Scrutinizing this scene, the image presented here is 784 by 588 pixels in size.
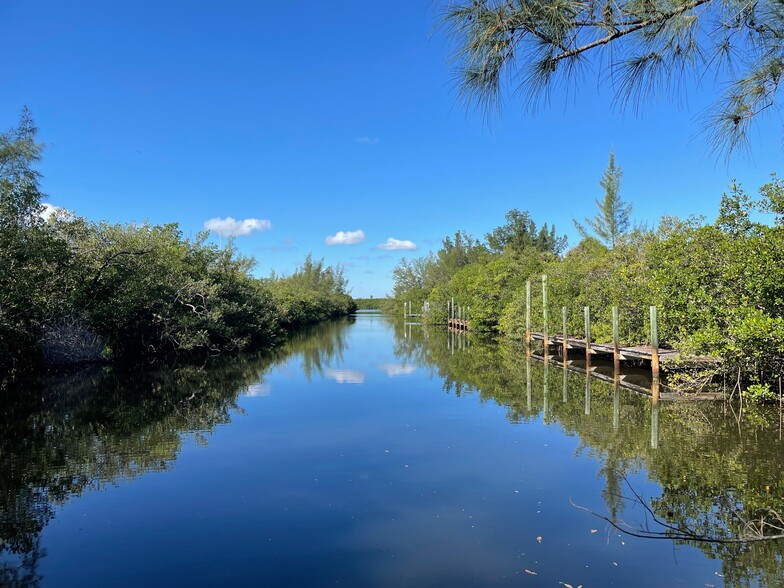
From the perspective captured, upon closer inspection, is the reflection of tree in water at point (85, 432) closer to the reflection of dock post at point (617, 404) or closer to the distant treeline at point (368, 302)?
the reflection of dock post at point (617, 404)

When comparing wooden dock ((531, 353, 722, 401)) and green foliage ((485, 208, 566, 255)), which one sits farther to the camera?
green foliage ((485, 208, 566, 255))

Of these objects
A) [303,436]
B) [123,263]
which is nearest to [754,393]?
[303,436]

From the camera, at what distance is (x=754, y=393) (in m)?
6.75

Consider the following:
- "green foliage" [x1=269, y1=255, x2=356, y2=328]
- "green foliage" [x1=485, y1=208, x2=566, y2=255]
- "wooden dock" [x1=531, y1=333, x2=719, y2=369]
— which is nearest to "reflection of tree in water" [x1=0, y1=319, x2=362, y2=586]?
"wooden dock" [x1=531, y1=333, x2=719, y2=369]

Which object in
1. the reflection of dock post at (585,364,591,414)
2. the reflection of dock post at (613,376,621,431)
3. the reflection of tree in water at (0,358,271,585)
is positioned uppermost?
the reflection of tree in water at (0,358,271,585)

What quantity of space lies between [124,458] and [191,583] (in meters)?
3.74

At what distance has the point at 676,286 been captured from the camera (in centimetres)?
1012

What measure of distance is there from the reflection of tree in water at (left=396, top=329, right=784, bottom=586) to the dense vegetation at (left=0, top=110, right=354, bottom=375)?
1035cm

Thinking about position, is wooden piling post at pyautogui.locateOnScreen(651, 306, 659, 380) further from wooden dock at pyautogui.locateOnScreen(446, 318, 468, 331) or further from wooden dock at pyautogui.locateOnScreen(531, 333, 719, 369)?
wooden dock at pyautogui.locateOnScreen(446, 318, 468, 331)

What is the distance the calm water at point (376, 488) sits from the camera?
4078mm

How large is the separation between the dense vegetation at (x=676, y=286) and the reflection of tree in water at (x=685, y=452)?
89 cm

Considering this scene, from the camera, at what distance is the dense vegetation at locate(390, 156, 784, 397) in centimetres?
822

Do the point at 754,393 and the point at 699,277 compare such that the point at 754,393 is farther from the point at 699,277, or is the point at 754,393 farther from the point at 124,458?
the point at 124,458

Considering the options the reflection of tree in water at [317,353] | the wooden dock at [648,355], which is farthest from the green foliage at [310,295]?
the wooden dock at [648,355]
